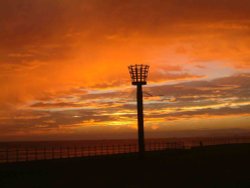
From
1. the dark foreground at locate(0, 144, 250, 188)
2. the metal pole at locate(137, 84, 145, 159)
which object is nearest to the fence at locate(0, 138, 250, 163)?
the metal pole at locate(137, 84, 145, 159)

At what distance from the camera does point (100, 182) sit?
2573 cm

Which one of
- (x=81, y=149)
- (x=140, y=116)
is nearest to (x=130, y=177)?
(x=140, y=116)

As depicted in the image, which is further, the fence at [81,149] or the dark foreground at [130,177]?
the fence at [81,149]

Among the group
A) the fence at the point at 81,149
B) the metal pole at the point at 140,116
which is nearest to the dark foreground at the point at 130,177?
the fence at the point at 81,149

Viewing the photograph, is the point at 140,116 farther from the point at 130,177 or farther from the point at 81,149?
the point at 81,149

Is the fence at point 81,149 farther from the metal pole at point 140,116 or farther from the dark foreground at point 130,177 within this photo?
the dark foreground at point 130,177

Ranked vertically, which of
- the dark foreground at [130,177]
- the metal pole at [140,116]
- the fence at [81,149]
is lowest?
the dark foreground at [130,177]

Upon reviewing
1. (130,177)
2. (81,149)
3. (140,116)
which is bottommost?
(130,177)

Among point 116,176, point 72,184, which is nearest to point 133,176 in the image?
point 116,176

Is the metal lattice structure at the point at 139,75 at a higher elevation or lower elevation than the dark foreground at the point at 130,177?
higher

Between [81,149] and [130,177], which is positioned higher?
[81,149]

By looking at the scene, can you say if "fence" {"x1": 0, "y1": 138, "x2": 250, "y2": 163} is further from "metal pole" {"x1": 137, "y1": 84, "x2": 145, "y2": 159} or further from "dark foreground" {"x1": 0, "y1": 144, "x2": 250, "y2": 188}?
"dark foreground" {"x1": 0, "y1": 144, "x2": 250, "y2": 188}

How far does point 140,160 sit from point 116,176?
13095mm

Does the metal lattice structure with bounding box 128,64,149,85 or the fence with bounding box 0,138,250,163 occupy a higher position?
the metal lattice structure with bounding box 128,64,149,85
